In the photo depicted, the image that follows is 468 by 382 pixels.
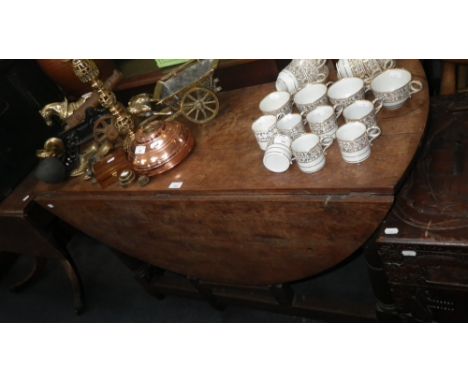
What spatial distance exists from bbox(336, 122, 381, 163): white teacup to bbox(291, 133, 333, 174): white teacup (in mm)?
60

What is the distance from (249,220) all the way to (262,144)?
246 millimetres

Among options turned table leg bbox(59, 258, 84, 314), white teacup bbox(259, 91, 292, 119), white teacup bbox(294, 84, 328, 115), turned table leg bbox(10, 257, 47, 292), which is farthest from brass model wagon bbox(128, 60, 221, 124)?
turned table leg bbox(10, 257, 47, 292)

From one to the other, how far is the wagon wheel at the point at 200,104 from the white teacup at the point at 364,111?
1.74 ft

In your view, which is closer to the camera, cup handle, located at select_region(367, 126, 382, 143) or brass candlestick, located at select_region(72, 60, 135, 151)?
cup handle, located at select_region(367, 126, 382, 143)

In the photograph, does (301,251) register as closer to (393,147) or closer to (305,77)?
(393,147)

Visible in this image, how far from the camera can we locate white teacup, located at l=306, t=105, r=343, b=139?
1.19 meters

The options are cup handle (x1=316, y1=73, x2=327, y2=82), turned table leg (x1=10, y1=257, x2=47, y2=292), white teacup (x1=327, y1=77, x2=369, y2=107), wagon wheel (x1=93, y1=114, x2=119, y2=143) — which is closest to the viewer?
white teacup (x1=327, y1=77, x2=369, y2=107)

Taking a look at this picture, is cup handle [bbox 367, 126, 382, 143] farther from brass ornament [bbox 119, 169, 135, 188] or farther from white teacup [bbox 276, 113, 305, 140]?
brass ornament [bbox 119, 169, 135, 188]

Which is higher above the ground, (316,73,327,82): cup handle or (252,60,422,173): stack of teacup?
(316,73,327,82): cup handle

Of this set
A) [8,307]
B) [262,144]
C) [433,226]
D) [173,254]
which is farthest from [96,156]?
[8,307]

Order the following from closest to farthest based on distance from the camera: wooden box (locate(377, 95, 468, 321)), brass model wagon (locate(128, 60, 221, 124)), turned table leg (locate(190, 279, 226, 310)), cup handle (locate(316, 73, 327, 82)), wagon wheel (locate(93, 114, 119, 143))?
1. wooden box (locate(377, 95, 468, 321))
2. cup handle (locate(316, 73, 327, 82))
3. brass model wagon (locate(128, 60, 221, 124))
4. wagon wheel (locate(93, 114, 119, 143))
5. turned table leg (locate(190, 279, 226, 310))

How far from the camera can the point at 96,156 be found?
1.61 meters

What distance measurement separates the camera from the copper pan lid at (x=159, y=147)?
1404 millimetres

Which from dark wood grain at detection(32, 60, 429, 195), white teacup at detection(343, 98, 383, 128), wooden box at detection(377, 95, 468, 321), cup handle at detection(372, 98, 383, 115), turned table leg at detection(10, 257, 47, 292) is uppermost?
white teacup at detection(343, 98, 383, 128)
